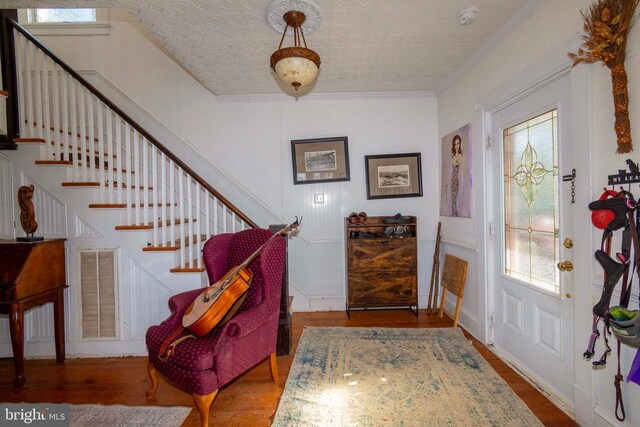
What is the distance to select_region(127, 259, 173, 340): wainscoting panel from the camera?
9.05ft

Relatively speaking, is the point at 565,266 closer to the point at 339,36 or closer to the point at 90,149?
the point at 339,36

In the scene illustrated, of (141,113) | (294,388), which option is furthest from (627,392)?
(141,113)

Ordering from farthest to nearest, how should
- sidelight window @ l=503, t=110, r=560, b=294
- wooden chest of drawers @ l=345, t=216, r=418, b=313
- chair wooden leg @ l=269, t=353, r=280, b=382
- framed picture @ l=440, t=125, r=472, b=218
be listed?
wooden chest of drawers @ l=345, t=216, r=418, b=313, framed picture @ l=440, t=125, r=472, b=218, chair wooden leg @ l=269, t=353, r=280, b=382, sidelight window @ l=503, t=110, r=560, b=294

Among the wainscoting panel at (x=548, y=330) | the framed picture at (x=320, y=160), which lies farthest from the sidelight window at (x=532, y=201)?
the framed picture at (x=320, y=160)

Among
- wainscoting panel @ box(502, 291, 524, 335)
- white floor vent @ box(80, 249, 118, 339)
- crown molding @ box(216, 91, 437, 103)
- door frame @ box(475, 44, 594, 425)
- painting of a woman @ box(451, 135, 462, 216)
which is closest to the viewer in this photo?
door frame @ box(475, 44, 594, 425)

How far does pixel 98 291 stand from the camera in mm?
2742

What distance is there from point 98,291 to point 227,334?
5.45 ft

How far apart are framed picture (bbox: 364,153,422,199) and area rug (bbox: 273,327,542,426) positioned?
1722mm

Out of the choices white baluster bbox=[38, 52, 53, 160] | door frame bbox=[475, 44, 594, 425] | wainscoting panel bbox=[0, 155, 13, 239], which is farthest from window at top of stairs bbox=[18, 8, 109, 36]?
door frame bbox=[475, 44, 594, 425]

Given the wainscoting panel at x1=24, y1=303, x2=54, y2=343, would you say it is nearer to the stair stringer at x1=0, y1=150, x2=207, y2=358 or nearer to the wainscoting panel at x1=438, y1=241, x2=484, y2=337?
the stair stringer at x1=0, y1=150, x2=207, y2=358

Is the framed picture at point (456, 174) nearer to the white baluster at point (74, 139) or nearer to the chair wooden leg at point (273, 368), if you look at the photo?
the chair wooden leg at point (273, 368)

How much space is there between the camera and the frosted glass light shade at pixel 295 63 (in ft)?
6.68

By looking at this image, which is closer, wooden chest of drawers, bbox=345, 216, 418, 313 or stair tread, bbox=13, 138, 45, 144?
stair tread, bbox=13, 138, 45, 144

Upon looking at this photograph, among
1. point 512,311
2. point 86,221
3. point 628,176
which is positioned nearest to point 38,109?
point 86,221
